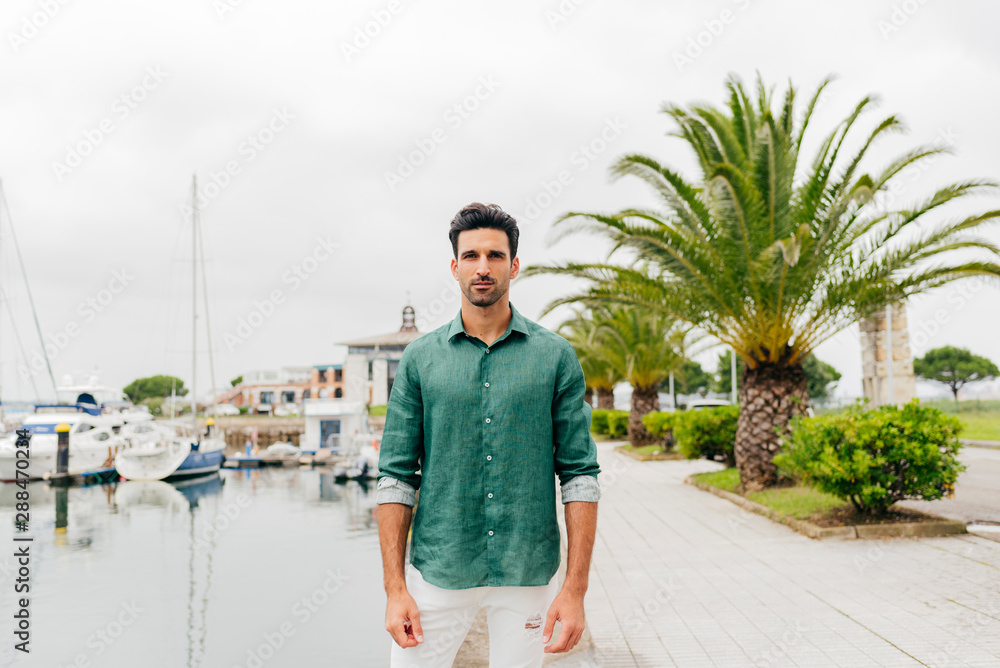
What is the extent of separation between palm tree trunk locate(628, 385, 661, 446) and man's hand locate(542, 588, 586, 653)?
24008mm

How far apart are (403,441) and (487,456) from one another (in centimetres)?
25

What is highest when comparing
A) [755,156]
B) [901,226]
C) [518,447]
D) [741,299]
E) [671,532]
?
[755,156]

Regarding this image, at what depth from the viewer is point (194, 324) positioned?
3750cm

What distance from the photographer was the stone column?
59.9 ft

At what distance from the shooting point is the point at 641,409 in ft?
84.0

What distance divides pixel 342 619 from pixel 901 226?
997 centimetres

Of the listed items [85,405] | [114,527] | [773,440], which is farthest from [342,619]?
[85,405]

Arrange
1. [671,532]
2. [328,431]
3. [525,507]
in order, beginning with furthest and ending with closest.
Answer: [328,431]
[671,532]
[525,507]

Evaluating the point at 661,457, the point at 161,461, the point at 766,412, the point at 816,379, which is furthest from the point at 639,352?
the point at 816,379

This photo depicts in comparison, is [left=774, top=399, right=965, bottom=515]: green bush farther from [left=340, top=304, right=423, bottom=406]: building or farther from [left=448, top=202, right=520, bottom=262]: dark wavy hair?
[left=340, top=304, right=423, bottom=406]: building

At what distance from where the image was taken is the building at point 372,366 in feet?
221

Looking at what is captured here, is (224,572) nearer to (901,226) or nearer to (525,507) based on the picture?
(901,226)

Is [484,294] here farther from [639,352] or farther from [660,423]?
[639,352]

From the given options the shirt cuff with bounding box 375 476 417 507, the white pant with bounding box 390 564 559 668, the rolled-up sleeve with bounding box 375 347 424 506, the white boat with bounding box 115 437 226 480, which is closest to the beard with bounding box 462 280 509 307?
the rolled-up sleeve with bounding box 375 347 424 506
